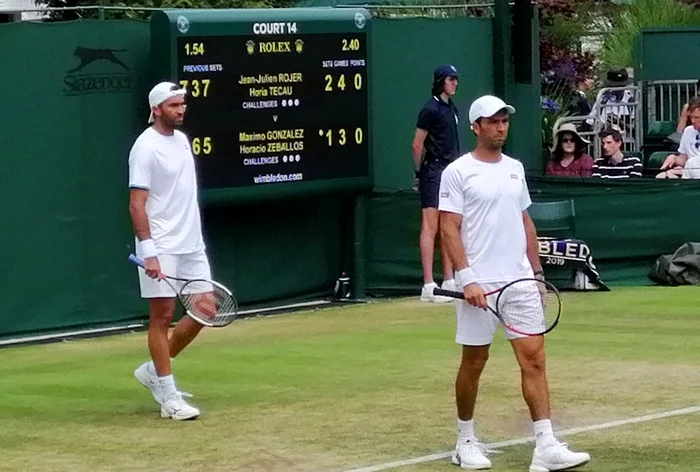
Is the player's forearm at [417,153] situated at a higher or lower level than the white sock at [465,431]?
higher

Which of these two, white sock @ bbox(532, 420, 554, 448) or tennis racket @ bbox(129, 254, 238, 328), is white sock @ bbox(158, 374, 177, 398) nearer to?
tennis racket @ bbox(129, 254, 238, 328)

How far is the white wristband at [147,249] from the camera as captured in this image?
384 inches

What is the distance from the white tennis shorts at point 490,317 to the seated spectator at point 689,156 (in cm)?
969

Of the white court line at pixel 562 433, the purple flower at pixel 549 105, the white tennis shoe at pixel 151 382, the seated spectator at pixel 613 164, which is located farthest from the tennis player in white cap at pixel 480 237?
the purple flower at pixel 549 105

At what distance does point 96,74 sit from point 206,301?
4.66 meters

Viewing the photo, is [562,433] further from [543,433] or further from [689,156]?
[689,156]

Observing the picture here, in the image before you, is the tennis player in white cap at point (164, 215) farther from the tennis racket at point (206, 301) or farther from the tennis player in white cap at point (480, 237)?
the tennis player in white cap at point (480, 237)

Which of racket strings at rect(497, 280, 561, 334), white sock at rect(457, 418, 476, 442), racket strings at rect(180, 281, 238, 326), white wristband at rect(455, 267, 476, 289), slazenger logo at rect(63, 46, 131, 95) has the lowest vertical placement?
white sock at rect(457, 418, 476, 442)

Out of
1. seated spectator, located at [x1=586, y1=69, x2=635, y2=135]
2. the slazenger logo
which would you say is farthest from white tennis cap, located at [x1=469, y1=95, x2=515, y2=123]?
seated spectator, located at [x1=586, y1=69, x2=635, y2=135]

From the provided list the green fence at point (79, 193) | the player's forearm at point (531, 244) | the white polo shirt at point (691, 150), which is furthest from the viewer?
the white polo shirt at point (691, 150)

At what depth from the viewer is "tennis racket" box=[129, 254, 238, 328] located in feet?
32.6

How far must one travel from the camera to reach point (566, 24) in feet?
109

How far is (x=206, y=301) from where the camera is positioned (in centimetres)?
1005

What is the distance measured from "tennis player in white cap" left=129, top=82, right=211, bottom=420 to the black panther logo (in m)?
4.15
